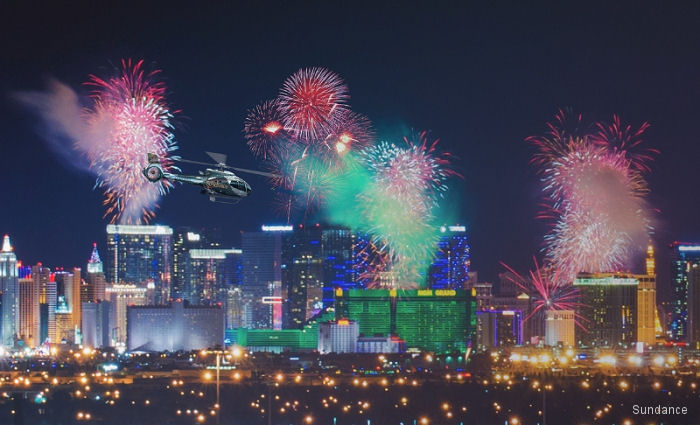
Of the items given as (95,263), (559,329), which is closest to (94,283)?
(95,263)

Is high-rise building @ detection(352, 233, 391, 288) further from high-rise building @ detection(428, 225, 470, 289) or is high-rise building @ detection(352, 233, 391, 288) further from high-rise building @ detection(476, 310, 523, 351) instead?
high-rise building @ detection(476, 310, 523, 351)

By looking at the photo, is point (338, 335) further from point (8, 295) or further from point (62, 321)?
point (62, 321)

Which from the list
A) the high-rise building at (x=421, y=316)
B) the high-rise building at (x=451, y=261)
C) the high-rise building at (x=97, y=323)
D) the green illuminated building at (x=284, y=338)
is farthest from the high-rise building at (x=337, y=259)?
the high-rise building at (x=97, y=323)

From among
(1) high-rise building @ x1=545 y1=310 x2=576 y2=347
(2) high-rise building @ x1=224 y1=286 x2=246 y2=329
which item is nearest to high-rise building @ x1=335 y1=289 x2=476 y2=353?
(1) high-rise building @ x1=545 y1=310 x2=576 y2=347

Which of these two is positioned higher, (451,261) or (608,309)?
(451,261)

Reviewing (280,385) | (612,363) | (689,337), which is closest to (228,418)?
(280,385)

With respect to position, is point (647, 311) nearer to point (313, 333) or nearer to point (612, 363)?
point (612, 363)

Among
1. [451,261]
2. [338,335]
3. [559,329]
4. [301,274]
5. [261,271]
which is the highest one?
[451,261]
